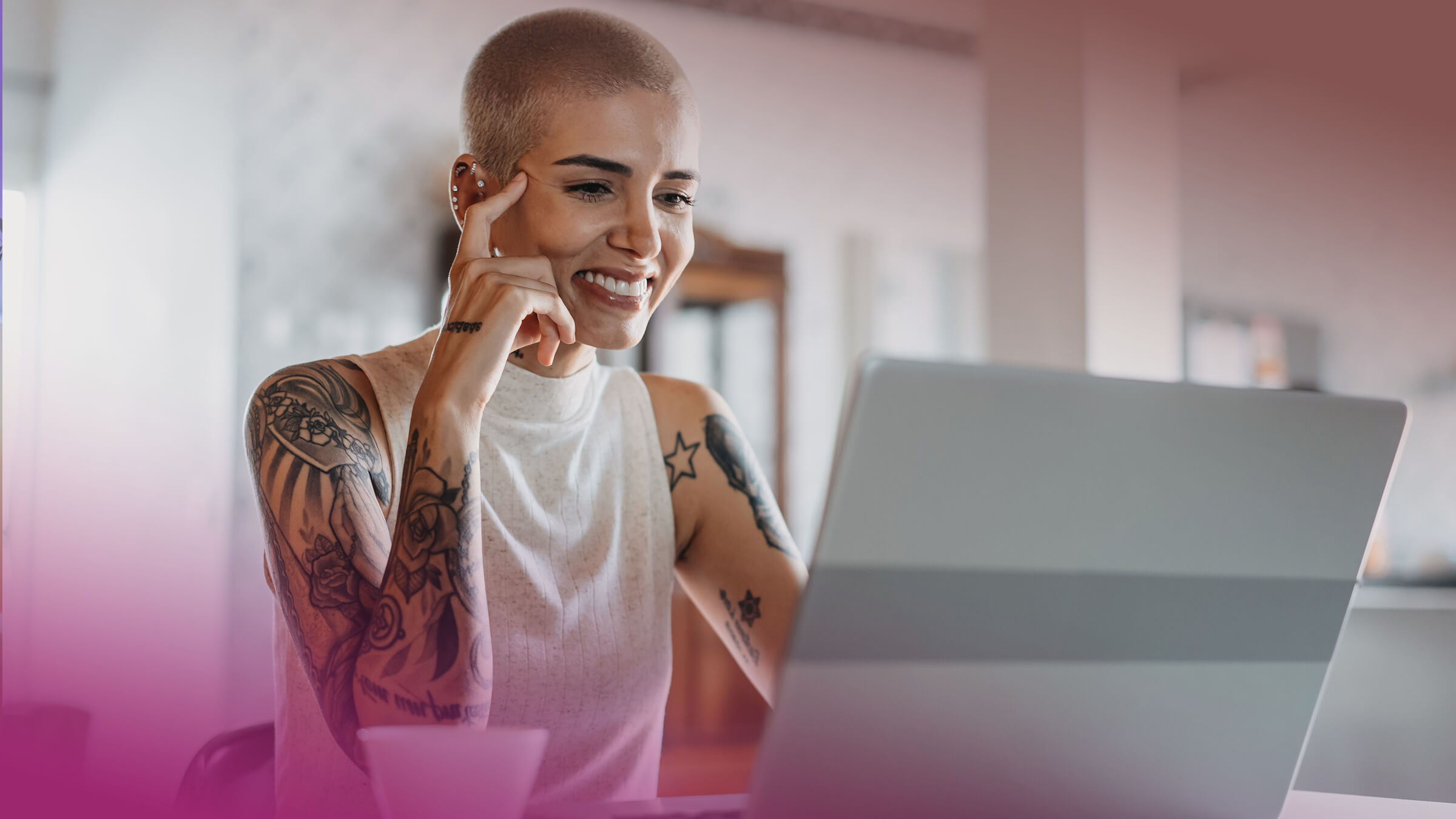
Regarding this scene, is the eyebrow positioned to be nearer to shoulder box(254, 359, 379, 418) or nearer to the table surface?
shoulder box(254, 359, 379, 418)

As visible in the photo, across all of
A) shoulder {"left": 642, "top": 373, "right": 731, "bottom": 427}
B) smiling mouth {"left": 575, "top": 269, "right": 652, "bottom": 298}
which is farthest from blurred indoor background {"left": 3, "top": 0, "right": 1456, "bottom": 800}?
smiling mouth {"left": 575, "top": 269, "right": 652, "bottom": 298}

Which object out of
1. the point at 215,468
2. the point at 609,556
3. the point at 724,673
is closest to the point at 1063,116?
the point at 609,556

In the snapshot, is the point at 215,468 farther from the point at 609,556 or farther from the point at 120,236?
the point at 609,556

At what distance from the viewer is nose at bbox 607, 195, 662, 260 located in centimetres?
104

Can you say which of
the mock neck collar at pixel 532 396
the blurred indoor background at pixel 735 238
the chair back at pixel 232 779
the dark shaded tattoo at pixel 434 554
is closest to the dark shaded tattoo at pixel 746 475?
the mock neck collar at pixel 532 396

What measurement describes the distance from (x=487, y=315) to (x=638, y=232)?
189 mm

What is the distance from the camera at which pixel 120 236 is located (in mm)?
2955

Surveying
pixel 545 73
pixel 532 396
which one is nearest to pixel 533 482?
pixel 532 396

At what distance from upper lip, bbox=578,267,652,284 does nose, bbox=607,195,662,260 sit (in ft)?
0.07

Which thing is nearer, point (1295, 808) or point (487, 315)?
point (1295, 808)

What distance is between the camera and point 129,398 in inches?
114

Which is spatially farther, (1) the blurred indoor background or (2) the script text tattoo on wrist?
(1) the blurred indoor background

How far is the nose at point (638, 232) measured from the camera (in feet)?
3.41

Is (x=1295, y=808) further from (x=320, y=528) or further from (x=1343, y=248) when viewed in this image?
(x=1343, y=248)
